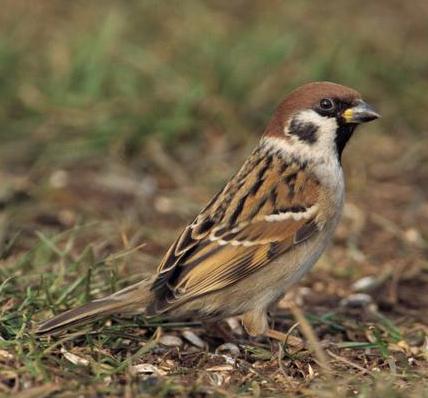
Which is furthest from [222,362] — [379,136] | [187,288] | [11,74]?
[11,74]

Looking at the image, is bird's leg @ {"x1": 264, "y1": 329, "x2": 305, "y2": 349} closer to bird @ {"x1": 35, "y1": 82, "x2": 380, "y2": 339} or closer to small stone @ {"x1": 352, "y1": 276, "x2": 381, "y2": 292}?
bird @ {"x1": 35, "y1": 82, "x2": 380, "y2": 339}

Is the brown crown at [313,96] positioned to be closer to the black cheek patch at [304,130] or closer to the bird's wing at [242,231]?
the black cheek patch at [304,130]

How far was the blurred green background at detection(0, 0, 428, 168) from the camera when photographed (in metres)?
7.05

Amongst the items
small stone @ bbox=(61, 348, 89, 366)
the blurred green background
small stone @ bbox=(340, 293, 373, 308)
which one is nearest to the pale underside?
small stone @ bbox=(61, 348, 89, 366)

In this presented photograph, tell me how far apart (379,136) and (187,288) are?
3214 mm

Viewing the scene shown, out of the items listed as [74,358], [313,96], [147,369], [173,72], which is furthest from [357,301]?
[173,72]

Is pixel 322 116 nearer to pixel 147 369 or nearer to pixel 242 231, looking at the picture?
pixel 242 231

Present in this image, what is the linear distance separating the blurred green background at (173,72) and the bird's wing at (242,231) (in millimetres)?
2362

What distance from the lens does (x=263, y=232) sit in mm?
4586

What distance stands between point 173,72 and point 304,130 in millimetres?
2773

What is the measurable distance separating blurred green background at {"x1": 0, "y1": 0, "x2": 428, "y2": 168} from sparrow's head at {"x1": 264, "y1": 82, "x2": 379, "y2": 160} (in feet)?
7.47

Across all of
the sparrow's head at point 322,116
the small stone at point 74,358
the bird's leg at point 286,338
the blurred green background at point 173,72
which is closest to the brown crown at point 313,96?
the sparrow's head at point 322,116

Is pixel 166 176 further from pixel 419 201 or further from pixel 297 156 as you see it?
pixel 297 156

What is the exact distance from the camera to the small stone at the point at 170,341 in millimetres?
4643
